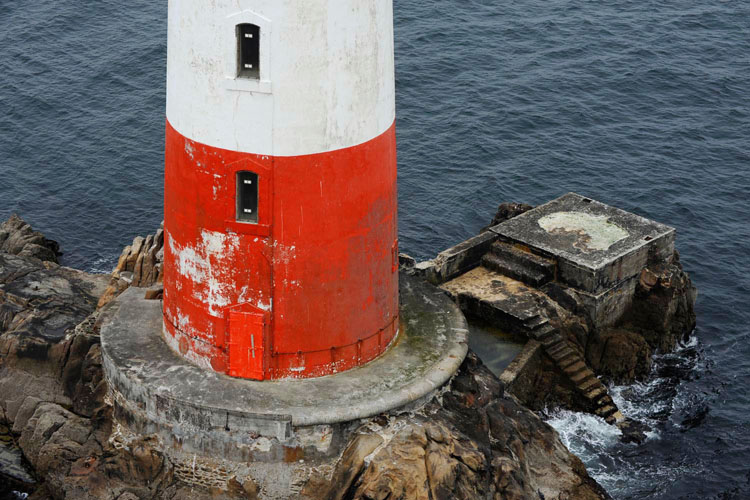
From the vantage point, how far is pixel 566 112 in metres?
53.8

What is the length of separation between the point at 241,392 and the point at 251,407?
2.09ft

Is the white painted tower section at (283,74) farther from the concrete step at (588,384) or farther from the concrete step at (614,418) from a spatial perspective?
the concrete step at (614,418)

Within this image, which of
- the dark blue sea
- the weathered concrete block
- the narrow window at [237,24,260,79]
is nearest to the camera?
the narrow window at [237,24,260,79]

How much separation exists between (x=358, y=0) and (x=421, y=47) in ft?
117

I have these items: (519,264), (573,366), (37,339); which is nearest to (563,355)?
(573,366)

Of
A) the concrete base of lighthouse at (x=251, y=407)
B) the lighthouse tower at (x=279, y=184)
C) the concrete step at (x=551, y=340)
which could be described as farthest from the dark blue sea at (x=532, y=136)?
the lighthouse tower at (x=279, y=184)

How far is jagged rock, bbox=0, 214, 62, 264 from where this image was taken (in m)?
40.1

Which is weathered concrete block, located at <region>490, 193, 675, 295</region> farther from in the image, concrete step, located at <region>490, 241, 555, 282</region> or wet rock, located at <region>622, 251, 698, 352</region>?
wet rock, located at <region>622, 251, 698, 352</region>

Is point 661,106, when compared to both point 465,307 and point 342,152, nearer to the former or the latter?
point 465,307

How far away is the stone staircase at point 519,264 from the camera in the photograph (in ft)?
122

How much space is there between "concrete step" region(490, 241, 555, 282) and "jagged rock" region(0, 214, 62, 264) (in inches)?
627

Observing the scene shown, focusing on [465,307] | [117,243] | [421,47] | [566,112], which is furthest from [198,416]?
[421,47]

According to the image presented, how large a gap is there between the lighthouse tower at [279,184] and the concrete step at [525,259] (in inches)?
434

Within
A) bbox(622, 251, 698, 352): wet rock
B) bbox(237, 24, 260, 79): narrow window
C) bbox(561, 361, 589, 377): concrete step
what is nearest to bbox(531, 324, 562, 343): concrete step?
bbox(561, 361, 589, 377): concrete step
